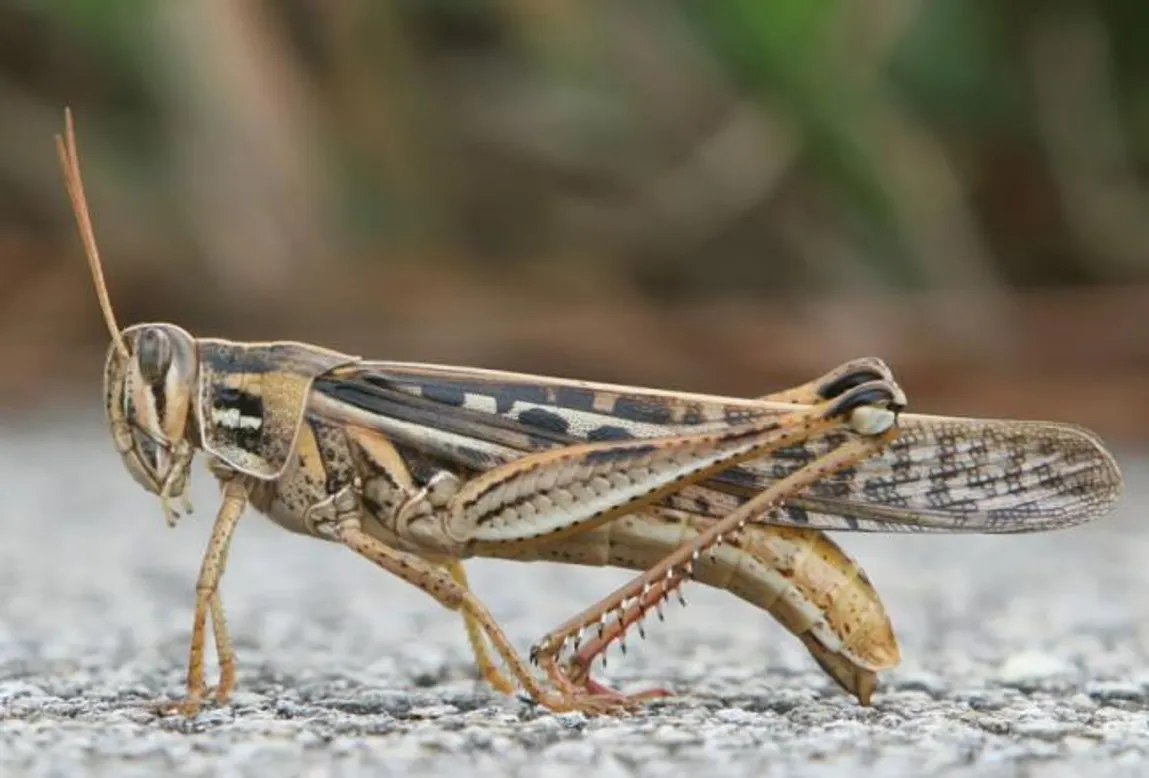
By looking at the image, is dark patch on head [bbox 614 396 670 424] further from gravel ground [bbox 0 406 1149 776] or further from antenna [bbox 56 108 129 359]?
antenna [bbox 56 108 129 359]

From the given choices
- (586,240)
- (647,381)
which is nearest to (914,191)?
(647,381)

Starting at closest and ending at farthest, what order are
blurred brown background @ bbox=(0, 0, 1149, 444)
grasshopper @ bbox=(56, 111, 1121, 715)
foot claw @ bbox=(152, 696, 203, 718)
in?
foot claw @ bbox=(152, 696, 203, 718)
grasshopper @ bbox=(56, 111, 1121, 715)
blurred brown background @ bbox=(0, 0, 1149, 444)

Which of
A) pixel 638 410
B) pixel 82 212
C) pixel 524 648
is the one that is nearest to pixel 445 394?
pixel 638 410

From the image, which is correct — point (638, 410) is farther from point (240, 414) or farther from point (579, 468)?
point (240, 414)

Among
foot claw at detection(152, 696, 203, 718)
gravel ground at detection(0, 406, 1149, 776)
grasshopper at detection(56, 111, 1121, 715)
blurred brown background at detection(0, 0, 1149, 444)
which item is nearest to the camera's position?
gravel ground at detection(0, 406, 1149, 776)

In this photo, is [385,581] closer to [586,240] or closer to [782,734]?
[782,734]

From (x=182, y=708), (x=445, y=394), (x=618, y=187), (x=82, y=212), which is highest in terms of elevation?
(x=618, y=187)

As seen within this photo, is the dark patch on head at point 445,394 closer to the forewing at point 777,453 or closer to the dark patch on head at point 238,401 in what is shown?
the forewing at point 777,453

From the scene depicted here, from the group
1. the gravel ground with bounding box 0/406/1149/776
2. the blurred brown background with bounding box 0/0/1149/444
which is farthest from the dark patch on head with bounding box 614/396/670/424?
the blurred brown background with bounding box 0/0/1149/444
